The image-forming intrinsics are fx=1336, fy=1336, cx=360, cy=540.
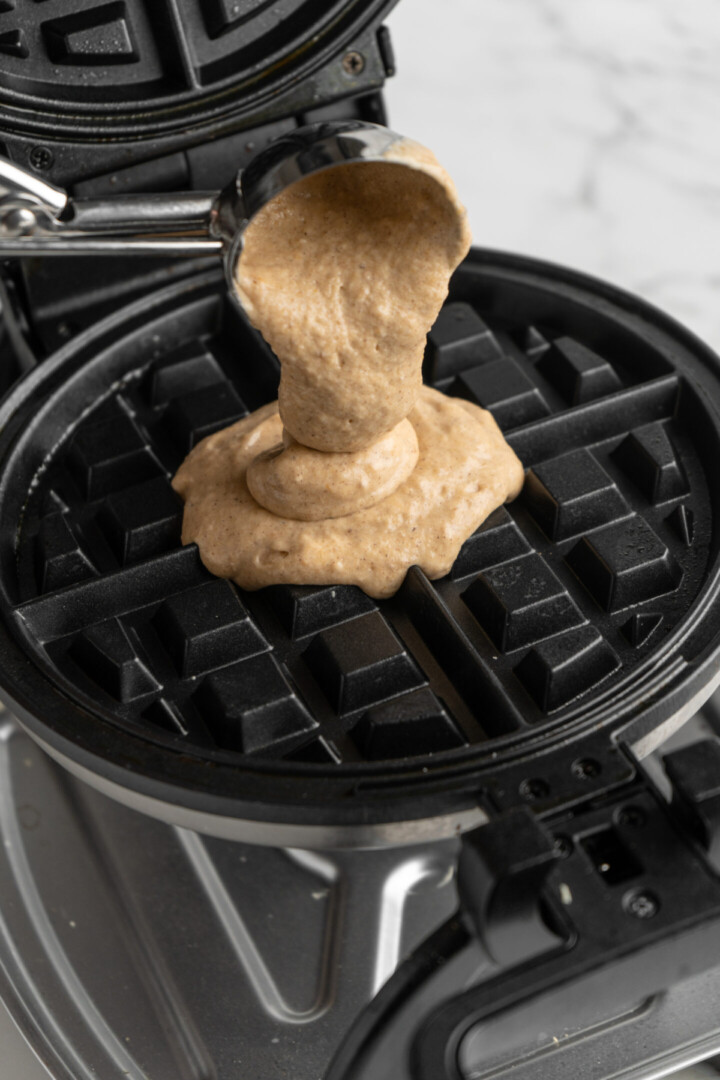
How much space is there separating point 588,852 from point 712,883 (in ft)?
0.44

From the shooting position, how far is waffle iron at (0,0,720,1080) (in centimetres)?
141

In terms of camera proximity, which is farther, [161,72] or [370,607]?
[161,72]

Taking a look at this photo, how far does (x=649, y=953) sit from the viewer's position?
1.37m

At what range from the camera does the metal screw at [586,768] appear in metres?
1.53

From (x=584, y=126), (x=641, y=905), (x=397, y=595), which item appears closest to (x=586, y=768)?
(x=641, y=905)

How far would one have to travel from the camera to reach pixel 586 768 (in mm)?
1537

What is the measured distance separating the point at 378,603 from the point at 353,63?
0.88 meters

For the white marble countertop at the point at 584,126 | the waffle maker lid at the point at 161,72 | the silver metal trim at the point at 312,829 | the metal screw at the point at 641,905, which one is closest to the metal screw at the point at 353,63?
the waffle maker lid at the point at 161,72

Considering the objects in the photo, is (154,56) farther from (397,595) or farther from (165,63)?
(397,595)

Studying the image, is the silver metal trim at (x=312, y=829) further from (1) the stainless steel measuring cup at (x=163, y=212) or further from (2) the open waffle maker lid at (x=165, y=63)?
(2) the open waffle maker lid at (x=165, y=63)

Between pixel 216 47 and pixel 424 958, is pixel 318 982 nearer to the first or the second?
pixel 424 958

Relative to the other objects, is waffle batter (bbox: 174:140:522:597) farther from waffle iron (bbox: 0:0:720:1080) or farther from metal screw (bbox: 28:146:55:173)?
metal screw (bbox: 28:146:55:173)

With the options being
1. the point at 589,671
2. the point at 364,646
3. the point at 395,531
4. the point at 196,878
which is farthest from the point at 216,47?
the point at 196,878

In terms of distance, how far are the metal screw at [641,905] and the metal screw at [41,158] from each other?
1.35 m
